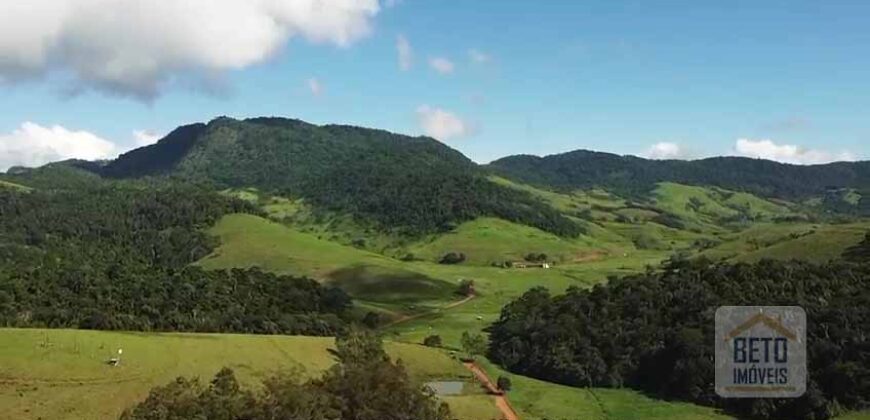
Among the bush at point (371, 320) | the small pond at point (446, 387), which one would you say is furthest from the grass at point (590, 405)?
the bush at point (371, 320)

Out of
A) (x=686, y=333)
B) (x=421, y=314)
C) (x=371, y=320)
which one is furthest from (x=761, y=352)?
(x=421, y=314)

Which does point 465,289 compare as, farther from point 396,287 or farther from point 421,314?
point 421,314

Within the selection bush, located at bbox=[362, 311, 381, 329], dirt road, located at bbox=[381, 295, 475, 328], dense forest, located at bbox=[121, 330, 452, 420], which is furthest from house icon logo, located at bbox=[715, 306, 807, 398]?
dirt road, located at bbox=[381, 295, 475, 328]

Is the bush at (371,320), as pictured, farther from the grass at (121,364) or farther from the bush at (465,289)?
the grass at (121,364)

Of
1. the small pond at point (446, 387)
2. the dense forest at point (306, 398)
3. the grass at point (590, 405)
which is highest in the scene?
the dense forest at point (306, 398)

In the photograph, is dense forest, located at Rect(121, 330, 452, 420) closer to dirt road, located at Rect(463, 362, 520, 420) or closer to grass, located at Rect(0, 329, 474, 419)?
grass, located at Rect(0, 329, 474, 419)

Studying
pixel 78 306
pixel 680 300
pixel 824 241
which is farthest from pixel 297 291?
pixel 824 241

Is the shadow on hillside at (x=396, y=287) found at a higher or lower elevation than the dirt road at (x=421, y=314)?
higher
